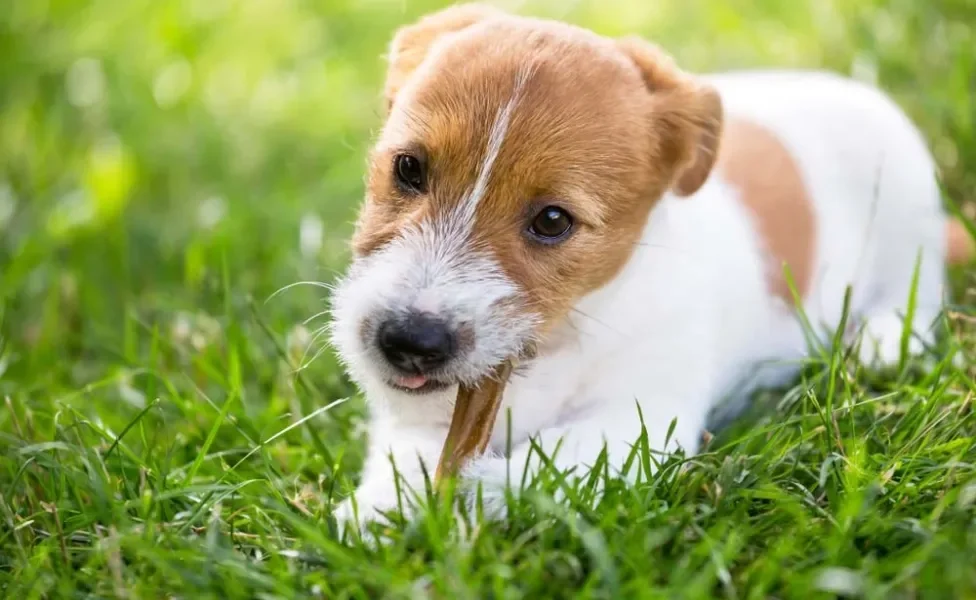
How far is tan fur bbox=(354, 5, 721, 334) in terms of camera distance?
3.54 m

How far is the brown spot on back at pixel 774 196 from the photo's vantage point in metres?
4.77

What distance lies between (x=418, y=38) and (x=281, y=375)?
4.88ft

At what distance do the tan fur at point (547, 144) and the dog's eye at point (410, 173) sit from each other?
3 centimetres

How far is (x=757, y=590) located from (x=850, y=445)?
34.8 inches

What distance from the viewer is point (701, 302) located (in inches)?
166

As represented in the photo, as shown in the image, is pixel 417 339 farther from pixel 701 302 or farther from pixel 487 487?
pixel 701 302

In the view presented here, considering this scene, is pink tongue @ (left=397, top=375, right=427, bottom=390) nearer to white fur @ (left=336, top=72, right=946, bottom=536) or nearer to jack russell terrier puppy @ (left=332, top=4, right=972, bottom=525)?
jack russell terrier puppy @ (left=332, top=4, right=972, bottom=525)

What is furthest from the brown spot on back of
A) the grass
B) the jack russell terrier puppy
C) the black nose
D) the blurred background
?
the black nose

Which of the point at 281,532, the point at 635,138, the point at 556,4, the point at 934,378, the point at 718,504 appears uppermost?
the point at 556,4

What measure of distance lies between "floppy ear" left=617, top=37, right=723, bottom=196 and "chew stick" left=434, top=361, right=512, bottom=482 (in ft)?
3.44

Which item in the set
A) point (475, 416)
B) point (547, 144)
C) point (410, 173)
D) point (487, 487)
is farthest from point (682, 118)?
point (487, 487)

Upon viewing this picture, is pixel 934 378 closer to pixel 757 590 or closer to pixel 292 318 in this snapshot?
pixel 757 590

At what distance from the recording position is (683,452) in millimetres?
3426

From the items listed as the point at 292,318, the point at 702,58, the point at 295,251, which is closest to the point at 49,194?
the point at 295,251
